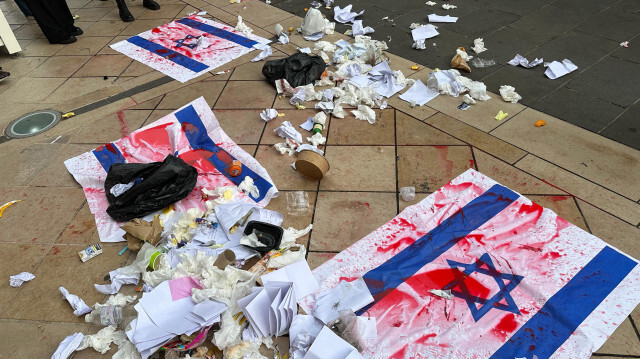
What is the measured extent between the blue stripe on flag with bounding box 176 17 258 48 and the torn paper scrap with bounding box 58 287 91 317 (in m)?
3.40

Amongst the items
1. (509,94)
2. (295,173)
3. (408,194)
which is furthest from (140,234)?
(509,94)

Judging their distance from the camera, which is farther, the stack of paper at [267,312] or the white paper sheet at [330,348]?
the stack of paper at [267,312]

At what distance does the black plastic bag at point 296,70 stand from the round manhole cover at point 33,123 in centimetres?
209

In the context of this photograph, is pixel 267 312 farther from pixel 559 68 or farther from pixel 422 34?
pixel 422 34

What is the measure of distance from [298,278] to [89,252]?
54.5 inches

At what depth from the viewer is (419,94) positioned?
3.89 m

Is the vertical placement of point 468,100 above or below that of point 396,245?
above

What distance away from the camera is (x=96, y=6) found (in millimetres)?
6508

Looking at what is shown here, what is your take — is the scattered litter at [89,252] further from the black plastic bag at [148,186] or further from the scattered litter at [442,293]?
the scattered litter at [442,293]

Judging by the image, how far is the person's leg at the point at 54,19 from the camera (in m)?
5.19

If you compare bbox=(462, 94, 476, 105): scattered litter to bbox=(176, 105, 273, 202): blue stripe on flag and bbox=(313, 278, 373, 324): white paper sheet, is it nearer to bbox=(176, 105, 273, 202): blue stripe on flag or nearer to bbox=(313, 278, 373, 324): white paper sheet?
bbox=(176, 105, 273, 202): blue stripe on flag

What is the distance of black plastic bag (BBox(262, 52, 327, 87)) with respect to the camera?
161 inches

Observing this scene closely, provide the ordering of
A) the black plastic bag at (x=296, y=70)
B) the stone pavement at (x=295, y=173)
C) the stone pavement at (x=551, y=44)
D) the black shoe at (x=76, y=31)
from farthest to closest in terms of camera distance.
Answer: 1. the black shoe at (x=76, y=31)
2. the black plastic bag at (x=296, y=70)
3. the stone pavement at (x=551, y=44)
4. the stone pavement at (x=295, y=173)

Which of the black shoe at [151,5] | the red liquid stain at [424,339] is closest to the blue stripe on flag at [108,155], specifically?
the red liquid stain at [424,339]
